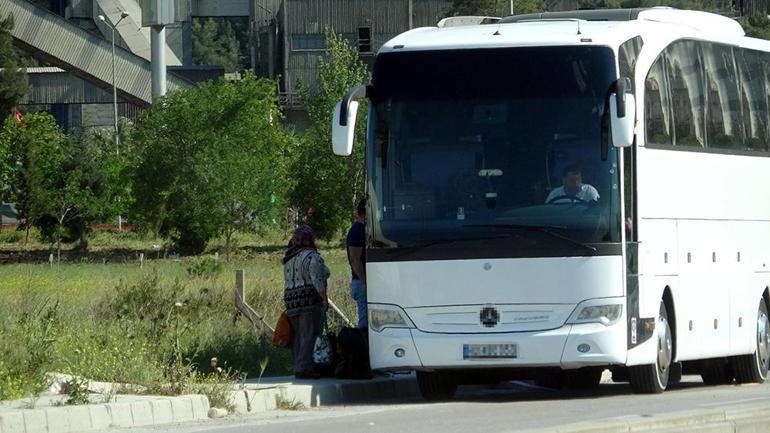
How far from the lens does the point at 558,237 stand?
632 inches

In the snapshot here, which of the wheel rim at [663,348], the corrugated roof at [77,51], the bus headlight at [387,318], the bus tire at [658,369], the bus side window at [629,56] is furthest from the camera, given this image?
the corrugated roof at [77,51]

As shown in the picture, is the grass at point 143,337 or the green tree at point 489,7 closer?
the grass at point 143,337

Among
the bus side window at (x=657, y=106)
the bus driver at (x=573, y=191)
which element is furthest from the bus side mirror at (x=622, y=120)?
the bus side window at (x=657, y=106)

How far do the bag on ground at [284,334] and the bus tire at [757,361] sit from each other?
593 centimetres

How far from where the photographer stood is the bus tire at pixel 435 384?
57.2 ft

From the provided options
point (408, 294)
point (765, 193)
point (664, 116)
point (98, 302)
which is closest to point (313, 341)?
point (408, 294)

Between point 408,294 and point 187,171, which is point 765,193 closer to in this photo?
point 408,294

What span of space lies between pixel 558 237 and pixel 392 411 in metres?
2.45

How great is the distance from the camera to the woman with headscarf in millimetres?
18172

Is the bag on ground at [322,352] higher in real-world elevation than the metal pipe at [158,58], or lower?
lower

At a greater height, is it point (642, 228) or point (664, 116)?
point (664, 116)

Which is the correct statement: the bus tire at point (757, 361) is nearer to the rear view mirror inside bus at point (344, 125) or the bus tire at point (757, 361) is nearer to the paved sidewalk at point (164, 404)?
the paved sidewalk at point (164, 404)

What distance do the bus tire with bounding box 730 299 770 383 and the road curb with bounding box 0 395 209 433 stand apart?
323 inches

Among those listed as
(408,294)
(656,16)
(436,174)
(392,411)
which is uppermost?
(656,16)
